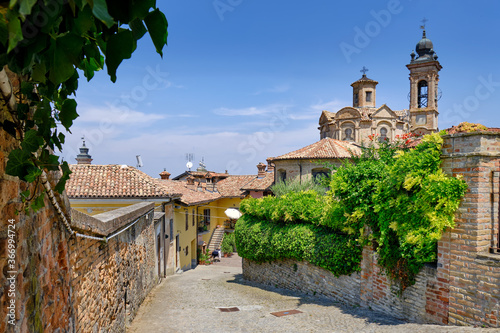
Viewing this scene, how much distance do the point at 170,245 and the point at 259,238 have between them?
6.90m

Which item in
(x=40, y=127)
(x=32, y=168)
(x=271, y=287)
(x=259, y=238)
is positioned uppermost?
(x=40, y=127)

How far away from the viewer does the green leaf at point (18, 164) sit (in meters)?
2.01

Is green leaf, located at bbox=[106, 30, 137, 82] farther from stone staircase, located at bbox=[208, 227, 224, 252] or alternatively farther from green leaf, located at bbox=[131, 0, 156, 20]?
stone staircase, located at bbox=[208, 227, 224, 252]

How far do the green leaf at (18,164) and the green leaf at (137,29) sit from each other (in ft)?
3.49

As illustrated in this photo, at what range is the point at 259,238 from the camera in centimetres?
1645

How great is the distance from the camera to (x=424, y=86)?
44500mm

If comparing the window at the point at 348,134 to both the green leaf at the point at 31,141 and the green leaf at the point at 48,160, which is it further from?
the green leaf at the point at 31,141

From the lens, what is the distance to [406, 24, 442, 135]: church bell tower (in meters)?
42.9

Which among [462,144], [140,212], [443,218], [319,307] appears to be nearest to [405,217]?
[443,218]

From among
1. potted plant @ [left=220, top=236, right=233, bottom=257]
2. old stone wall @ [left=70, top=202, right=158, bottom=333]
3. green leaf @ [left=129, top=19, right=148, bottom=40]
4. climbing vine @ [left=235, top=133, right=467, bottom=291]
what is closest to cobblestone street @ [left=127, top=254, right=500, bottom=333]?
old stone wall @ [left=70, top=202, right=158, bottom=333]

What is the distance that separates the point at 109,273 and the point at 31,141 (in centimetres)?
545

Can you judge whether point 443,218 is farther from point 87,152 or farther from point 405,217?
point 87,152

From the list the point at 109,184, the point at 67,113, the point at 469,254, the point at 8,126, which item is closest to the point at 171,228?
the point at 109,184

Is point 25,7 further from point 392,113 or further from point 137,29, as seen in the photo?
point 392,113
